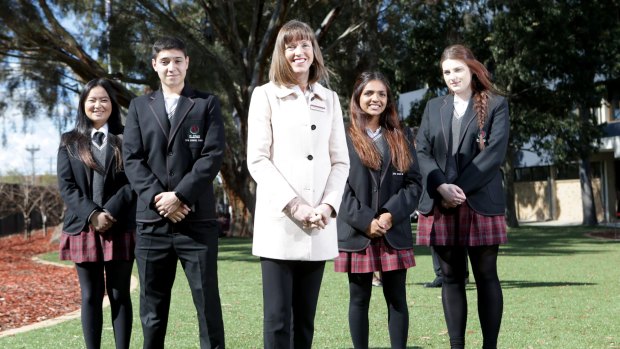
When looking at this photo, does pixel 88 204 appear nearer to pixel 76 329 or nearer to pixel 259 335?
pixel 259 335

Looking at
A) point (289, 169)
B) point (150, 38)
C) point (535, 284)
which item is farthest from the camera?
point (150, 38)

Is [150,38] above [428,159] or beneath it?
above

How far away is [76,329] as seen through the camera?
6957 mm

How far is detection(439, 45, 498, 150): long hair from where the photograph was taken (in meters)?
4.66

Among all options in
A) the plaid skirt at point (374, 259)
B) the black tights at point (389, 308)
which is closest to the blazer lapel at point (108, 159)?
the plaid skirt at point (374, 259)

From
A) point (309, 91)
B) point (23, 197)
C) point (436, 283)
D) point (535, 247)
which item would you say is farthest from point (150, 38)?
point (23, 197)

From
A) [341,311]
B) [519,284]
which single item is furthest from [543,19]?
[341,311]

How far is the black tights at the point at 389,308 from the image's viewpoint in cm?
447

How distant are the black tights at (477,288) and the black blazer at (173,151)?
4.77ft

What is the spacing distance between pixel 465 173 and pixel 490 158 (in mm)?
171

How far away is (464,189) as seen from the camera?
14.8 ft

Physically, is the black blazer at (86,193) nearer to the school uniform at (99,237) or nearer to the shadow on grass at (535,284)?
the school uniform at (99,237)

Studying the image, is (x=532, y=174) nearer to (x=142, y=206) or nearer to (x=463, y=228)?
(x=463, y=228)

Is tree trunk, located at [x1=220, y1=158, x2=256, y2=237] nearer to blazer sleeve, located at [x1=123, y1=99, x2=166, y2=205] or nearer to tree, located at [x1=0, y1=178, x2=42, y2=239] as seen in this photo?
tree, located at [x1=0, y1=178, x2=42, y2=239]
